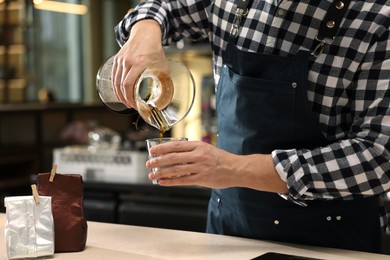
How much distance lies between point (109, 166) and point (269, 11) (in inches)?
74.0

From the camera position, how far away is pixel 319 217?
1577mm

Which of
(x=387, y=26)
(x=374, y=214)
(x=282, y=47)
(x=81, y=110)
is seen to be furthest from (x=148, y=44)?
(x=81, y=110)

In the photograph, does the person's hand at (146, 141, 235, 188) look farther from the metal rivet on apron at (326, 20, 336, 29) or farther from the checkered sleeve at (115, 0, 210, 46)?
the checkered sleeve at (115, 0, 210, 46)

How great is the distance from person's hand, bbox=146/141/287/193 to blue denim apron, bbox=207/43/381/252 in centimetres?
17

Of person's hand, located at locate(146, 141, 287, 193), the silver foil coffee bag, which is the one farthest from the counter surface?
person's hand, located at locate(146, 141, 287, 193)

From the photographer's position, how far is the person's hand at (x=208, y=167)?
4.27ft

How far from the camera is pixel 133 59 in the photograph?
1.52 meters

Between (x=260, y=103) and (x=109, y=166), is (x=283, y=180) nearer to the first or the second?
(x=260, y=103)

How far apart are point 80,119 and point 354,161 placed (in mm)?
6424

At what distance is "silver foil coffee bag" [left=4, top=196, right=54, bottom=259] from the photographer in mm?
1374

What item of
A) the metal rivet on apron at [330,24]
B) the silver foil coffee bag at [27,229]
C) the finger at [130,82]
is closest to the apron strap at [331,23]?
the metal rivet on apron at [330,24]

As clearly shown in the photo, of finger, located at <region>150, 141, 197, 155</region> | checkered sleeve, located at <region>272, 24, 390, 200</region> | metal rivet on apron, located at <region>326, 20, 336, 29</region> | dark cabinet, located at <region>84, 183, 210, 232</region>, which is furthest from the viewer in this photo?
dark cabinet, located at <region>84, 183, 210, 232</region>

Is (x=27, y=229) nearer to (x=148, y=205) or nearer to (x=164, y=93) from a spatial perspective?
(x=164, y=93)

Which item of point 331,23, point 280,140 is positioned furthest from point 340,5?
point 280,140
